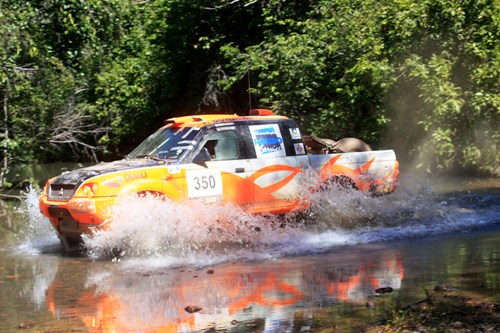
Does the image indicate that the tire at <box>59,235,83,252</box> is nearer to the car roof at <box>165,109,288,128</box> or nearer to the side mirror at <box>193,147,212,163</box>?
the side mirror at <box>193,147,212,163</box>

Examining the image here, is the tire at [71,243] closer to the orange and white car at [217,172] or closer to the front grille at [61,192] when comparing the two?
the orange and white car at [217,172]

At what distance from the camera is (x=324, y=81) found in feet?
57.6

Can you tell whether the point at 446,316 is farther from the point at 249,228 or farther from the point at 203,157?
the point at 203,157

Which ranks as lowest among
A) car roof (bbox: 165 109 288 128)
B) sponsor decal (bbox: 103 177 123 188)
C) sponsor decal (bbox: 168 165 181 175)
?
sponsor decal (bbox: 103 177 123 188)

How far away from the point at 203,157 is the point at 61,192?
6.65 ft

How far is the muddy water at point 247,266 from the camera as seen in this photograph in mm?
6379

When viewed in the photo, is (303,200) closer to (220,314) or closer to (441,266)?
(441,266)

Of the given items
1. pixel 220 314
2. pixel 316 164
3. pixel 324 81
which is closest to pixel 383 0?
pixel 324 81

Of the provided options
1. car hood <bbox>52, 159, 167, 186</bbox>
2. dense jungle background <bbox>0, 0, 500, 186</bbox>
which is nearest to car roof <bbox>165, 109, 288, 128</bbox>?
car hood <bbox>52, 159, 167, 186</bbox>

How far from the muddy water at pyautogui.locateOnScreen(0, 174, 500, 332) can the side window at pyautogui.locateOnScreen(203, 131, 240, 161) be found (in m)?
0.93

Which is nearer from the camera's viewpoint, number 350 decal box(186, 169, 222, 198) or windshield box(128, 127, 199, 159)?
number 350 decal box(186, 169, 222, 198)

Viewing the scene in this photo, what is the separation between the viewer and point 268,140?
10.8 m

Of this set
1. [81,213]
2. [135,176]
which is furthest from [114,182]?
[81,213]

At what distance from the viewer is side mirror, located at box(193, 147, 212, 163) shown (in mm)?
9945
